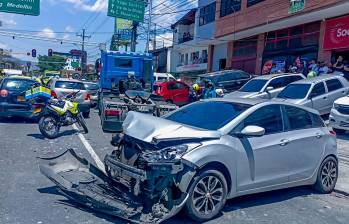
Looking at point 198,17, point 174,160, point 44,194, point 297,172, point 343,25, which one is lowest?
point 44,194

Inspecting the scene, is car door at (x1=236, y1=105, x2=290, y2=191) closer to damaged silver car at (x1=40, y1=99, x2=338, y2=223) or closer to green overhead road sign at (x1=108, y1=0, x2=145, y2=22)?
damaged silver car at (x1=40, y1=99, x2=338, y2=223)

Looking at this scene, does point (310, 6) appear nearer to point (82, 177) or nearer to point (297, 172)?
point (297, 172)

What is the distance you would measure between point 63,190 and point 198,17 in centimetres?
3403

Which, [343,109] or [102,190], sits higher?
[343,109]

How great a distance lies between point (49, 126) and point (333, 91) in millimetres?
10328

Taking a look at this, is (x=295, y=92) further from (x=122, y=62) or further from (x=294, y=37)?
(x=294, y=37)

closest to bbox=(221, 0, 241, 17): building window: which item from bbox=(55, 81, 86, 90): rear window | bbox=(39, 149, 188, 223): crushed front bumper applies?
bbox=(55, 81, 86, 90): rear window

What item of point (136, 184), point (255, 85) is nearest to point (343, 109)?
point (255, 85)

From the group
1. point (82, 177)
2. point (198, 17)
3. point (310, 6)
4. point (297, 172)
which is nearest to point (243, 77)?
point (310, 6)

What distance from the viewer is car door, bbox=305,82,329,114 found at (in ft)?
45.6

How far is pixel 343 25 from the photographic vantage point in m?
19.2

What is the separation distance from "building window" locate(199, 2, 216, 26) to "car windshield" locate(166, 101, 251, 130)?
2798 centimetres

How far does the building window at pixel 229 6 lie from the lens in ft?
90.5

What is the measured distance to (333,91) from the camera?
14531 mm
